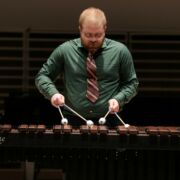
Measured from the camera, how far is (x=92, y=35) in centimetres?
330

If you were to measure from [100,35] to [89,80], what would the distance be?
284mm

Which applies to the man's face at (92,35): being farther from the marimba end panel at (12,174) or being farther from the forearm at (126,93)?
the marimba end panel at (12,174)

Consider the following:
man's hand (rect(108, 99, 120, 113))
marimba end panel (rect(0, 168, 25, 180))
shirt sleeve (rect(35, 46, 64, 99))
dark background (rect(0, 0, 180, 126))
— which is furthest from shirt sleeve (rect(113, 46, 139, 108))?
marimba end panel (rect(0, 168, 25, 180))

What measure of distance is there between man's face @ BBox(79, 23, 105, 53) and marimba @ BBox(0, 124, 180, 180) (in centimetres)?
56

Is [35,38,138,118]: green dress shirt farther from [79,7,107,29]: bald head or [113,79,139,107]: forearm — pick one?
[79,7,107,29]: bald head

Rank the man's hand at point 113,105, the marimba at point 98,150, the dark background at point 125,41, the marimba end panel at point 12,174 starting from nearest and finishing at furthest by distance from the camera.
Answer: the marimba at point 98,150 < the man's hand at point 113,105 < the dark background at point 125,41 < the marimba end panel at point 12,174

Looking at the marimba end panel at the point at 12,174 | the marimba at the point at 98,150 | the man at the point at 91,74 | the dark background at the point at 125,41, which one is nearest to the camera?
the marimba at the point at 98,150

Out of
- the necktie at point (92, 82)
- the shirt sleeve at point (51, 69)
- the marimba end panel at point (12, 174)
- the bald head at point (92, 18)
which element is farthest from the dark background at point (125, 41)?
the bald head at point (92, 18)

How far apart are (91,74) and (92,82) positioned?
0.16 ft

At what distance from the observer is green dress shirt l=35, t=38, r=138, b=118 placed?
11.1 ft

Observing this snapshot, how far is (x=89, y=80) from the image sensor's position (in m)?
3.38

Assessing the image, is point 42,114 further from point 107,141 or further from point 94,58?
point 107,141

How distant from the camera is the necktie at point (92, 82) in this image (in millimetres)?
3355

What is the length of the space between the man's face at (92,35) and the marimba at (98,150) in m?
0.56
